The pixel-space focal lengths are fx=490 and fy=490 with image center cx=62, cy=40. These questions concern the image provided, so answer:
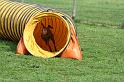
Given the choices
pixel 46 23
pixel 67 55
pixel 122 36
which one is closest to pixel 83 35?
pixel 122 36

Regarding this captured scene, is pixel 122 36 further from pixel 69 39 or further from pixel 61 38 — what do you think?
Result: pixel 69 39

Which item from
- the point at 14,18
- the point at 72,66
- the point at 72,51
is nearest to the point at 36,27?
the point at 14,18

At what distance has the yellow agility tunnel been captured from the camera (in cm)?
966

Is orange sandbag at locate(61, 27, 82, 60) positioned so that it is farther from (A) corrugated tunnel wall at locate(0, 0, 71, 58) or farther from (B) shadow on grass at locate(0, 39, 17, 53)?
(B) shadow on grass at locate(0, 39, 17, 53)

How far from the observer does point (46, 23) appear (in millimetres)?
10703

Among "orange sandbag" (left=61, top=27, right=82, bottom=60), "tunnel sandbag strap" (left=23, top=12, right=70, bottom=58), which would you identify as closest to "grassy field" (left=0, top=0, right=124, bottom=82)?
"orange sandbag" (left=61, top=27, right=82, bottom=60)

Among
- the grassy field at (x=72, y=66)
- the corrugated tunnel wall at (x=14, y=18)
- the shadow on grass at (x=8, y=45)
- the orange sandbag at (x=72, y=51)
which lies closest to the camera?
the grassy field at (x=72, y=66)

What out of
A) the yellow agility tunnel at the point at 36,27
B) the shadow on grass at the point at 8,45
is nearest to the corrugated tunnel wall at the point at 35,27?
the yellow agility tunnel at the point at 36,27

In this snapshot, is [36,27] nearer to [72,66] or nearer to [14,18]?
[14,18]

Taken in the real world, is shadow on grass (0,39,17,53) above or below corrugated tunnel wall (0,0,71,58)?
below

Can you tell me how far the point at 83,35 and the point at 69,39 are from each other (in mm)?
3706

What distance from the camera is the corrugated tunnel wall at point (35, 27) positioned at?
9711 millimetres

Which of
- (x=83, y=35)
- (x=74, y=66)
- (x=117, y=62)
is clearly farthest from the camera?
(x=83, y=35)

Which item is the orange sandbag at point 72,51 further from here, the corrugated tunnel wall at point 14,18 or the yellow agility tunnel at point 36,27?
the corrugated tunnel wall at point 14,18
